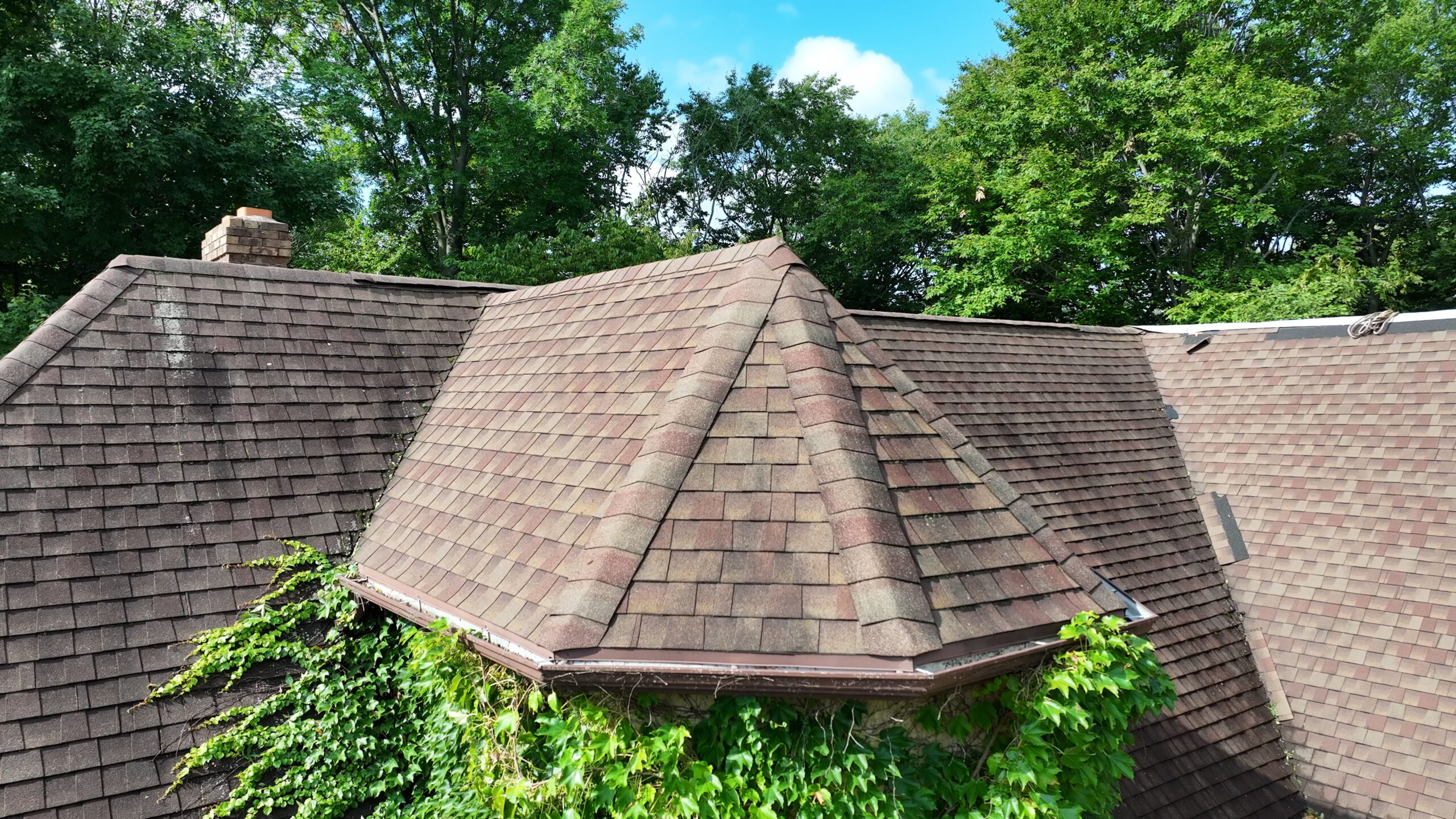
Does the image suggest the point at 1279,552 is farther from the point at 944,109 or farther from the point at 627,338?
the point at 944,109

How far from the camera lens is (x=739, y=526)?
3584 millimetres

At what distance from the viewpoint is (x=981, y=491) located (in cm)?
400

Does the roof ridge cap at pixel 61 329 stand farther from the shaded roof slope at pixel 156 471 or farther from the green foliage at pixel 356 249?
the green foliage at pixel 356 249

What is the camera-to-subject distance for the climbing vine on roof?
3.18 metres

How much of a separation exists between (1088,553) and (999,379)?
97.9 inches

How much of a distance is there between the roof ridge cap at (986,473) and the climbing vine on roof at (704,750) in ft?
0.92

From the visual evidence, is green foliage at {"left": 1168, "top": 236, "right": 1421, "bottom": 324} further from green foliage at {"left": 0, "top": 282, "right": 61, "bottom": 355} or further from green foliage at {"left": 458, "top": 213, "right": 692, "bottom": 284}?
green foliage at {"left": 0, "top": 282, "right": 61, "bottom": 355}

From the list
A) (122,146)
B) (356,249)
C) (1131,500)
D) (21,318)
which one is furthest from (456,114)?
(1131,500)

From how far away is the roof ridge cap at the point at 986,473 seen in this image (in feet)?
12.3

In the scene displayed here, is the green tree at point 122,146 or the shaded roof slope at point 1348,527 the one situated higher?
the green tree at point 122,146

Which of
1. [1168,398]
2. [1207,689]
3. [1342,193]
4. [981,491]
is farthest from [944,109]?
[981,491]

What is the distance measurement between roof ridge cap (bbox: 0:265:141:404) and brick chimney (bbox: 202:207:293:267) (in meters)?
1.27

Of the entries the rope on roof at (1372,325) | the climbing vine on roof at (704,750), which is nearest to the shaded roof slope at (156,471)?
the climbing vine on roof at (704,750)

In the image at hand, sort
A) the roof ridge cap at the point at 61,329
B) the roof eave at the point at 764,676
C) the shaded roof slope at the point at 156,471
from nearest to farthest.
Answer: the roof eave at the point at 764,676 → the shaded roof slope at the point at 156,471 → the roof ridge cap at the point at 61,329
